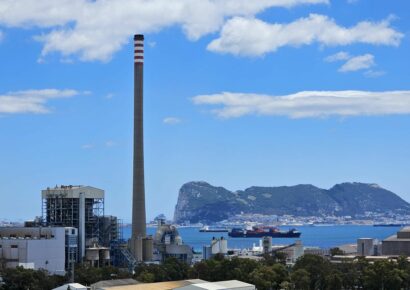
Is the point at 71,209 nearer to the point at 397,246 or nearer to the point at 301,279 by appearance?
the point at 301,279

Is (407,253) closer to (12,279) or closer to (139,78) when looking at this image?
(139,78)

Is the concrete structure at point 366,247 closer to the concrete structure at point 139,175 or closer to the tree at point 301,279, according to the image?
the concrete structure at point 139,175

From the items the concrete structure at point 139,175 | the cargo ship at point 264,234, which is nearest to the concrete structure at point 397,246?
the concrete structure at point 139,175

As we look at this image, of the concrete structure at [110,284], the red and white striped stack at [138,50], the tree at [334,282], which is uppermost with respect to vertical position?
the red and white striped stack at [138,50]

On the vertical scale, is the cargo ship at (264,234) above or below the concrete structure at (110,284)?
above

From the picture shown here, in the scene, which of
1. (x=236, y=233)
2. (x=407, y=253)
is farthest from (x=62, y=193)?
(x=236, y=233)

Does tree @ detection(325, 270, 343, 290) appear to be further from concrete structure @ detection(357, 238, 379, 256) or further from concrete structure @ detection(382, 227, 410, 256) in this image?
concrete structure @ detection(357, 238, 379, 256)
